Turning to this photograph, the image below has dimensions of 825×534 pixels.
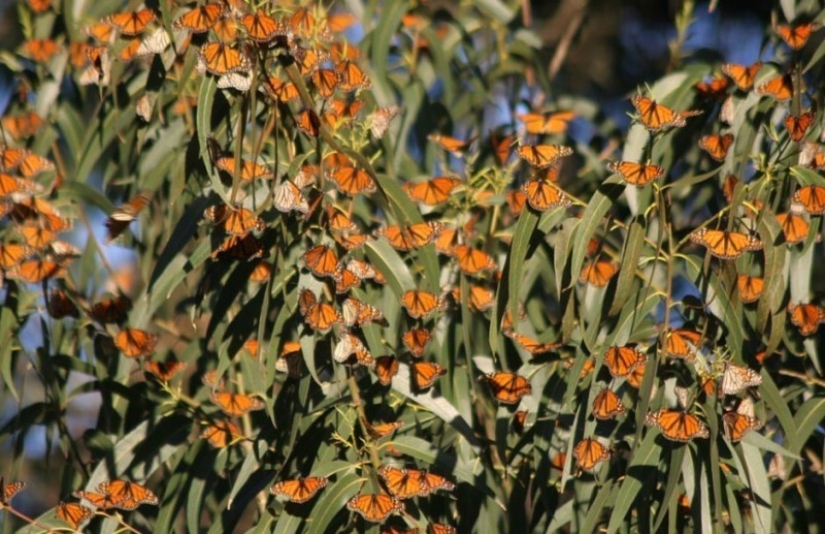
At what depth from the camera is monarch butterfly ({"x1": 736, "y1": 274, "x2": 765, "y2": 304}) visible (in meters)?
1.48

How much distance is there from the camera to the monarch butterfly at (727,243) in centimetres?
134

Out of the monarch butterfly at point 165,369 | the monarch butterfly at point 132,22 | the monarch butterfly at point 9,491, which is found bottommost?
the monarch butterfly at point 9,491

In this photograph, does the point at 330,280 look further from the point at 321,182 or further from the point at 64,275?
the point at 64,275

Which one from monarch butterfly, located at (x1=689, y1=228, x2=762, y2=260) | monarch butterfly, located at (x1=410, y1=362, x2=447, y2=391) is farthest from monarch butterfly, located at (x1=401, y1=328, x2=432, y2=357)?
monarch butterfly, located at (x1=689, y1=228, x2=762, y2=260)

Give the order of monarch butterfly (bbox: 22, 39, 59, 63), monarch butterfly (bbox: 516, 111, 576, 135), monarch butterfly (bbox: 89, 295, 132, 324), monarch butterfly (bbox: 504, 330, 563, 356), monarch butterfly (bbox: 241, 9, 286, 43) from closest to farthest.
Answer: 1. monarch butterfly (bbox: 241, 9, 286, 43)
2. monarch butterfly (bbox: 504, 330, 563, 356)
3. monarch butterfly (bbox: 89, 295, 132, 324)
4. monarch butterfly (bbox: 516, 111, 576, 135)
5. monarch butterfly (bbox: 22, 39, 59, 63)

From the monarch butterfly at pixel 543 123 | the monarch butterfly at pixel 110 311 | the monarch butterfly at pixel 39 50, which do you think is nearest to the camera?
the monarch butterfly at pixel 110 311

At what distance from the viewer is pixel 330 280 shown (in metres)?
1.40

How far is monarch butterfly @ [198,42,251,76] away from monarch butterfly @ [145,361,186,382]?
1.40 ft

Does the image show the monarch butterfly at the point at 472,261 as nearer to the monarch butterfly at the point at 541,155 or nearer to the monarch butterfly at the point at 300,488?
the monarch butterfly at the point at 541,155

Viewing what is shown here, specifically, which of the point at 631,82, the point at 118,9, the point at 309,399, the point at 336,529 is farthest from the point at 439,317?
the point at 631,82

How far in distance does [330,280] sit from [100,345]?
0.43 metres

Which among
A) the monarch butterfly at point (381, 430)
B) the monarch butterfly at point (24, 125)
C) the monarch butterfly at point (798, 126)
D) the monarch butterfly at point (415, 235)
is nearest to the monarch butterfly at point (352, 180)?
the monarch butterfly at point (415, 235)

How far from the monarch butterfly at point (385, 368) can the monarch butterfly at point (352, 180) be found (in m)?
0.20

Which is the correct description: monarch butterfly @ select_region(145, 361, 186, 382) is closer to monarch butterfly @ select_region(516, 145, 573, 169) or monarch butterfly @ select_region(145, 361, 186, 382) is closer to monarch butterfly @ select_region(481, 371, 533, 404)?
monarch butterfly @ select_region(481, 371, 533, 404)
